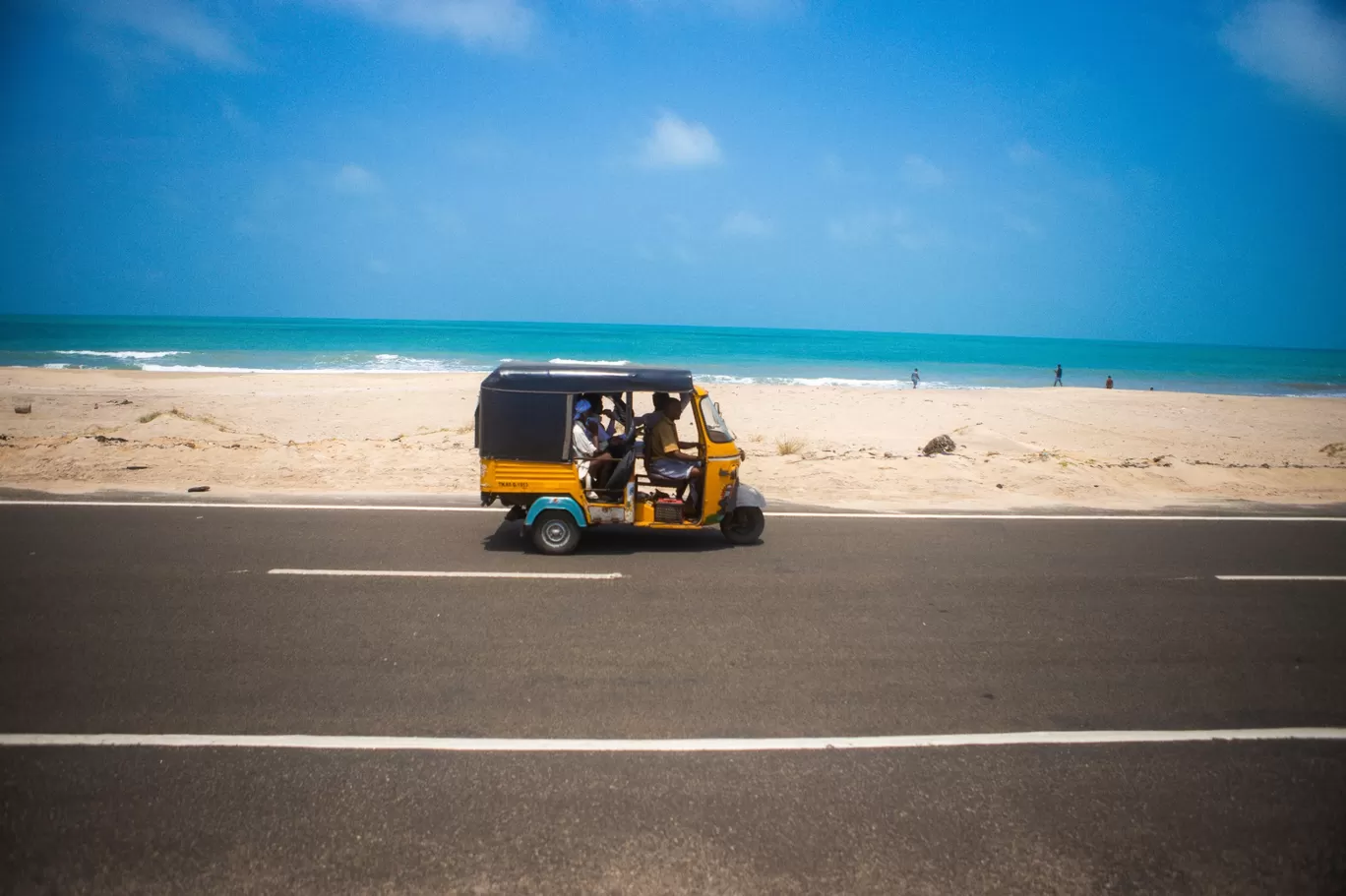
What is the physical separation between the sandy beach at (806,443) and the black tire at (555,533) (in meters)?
3.45

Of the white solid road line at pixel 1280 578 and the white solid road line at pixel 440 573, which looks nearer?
the white solid road line at pixel 440 573

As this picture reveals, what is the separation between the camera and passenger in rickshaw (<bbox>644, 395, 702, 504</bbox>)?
867cm

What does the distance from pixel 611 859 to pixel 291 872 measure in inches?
53.2

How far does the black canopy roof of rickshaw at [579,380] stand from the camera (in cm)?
832

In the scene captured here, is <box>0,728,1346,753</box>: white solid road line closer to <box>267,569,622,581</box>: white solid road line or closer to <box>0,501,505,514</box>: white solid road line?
<box>267,569,622,581</box>: white solid road line

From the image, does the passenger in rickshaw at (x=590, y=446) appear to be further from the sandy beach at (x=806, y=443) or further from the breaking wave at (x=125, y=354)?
the breaking wave at (x=125, y=354)

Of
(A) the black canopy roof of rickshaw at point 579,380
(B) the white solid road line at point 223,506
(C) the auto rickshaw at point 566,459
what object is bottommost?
(B) the white solid road line at point 223,506

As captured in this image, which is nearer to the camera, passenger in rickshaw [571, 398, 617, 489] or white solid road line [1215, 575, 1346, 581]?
white solid road line [1215, 575, 1346, 581]

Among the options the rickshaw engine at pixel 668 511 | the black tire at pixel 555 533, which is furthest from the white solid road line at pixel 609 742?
the rickshaw engine at pixel 668 511

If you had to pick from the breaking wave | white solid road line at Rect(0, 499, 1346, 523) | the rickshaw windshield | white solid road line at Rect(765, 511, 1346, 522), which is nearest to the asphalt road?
the rickshaw windshield

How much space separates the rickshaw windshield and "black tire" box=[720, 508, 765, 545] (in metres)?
0.86

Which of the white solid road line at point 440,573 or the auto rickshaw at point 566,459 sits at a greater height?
the auto rickshaw at point 566,459

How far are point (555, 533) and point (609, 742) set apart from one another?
409 cm

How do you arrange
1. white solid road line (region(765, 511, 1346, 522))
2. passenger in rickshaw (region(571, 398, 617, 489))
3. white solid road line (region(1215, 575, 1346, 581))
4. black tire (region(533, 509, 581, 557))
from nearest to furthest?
white solid road line (region(1215, 575, 1346, 581)) < black tire (region(533, 509, 581, 557)) < passenger in rickshaw (region(571, 398, 617, 489)) < white solid road line (region(765, 511, 1346, 522))
